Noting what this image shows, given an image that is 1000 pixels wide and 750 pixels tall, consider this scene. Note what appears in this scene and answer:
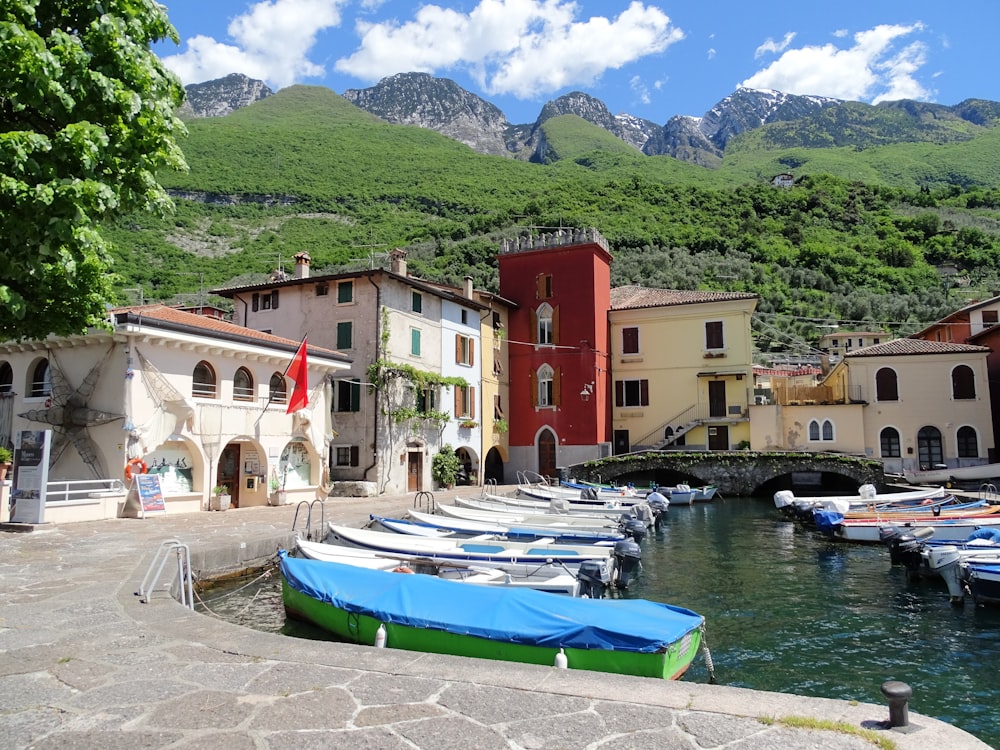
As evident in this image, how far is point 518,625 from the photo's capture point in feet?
27.6

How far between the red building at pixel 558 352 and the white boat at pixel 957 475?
15.4 metres

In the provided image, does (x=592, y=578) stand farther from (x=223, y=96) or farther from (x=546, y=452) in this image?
(x=223, y=96)

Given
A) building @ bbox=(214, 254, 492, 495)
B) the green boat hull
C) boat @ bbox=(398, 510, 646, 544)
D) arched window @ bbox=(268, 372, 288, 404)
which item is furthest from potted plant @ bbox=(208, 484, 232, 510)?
the green boat hull

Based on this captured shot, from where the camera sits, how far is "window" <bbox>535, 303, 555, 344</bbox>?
4141cm

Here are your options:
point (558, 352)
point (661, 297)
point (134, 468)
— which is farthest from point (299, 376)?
point (661, 297)

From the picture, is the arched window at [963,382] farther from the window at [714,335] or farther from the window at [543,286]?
the window at [543,286]

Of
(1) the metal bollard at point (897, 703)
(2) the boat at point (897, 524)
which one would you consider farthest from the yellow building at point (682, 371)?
(1) the metal bollard at point (897, 703)

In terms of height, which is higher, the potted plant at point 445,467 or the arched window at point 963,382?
the arched window at point 963,382

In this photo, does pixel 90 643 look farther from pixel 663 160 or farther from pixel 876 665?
pixel 663 160

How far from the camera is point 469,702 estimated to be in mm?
5148

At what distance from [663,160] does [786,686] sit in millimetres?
143174

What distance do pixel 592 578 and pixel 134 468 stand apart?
14.6 meters

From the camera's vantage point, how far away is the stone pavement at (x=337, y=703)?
4527mm

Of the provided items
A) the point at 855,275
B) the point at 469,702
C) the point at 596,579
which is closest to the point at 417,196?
the point at 855,275
